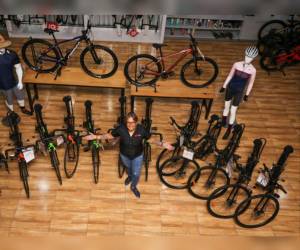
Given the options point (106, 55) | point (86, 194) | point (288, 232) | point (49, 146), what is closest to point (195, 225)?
point (288, 232)

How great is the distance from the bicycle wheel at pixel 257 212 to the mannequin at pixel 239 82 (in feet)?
5.09

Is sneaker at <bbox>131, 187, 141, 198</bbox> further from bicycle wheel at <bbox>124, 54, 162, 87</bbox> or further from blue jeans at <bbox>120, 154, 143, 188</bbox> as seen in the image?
bicycle wheel at <bbox>124, 54, 162, 87</bbox>

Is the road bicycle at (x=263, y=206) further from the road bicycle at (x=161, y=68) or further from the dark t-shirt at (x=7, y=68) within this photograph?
the dark t-shirt at (x=7, y=68)

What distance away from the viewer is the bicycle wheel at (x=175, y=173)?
529 cm

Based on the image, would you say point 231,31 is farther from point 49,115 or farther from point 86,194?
point 86,194

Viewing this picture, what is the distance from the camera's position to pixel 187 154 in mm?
4887

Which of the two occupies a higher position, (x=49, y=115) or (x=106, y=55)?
(x=106, y=55)

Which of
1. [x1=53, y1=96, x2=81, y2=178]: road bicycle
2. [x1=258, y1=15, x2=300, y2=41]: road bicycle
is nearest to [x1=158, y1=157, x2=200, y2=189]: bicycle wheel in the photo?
[x1=53, y1=96, x2=81, y2=178]: road bicycle

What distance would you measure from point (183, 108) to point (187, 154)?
209 centimetres

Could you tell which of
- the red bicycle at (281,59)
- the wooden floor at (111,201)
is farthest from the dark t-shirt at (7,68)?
the red bicycle at (281,59)

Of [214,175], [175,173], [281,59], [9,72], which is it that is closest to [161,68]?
[175,173]

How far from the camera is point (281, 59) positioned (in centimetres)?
782

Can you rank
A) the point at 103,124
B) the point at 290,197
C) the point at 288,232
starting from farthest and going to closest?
the point at 103,124 → the point at 290,197 → the point at 288,232

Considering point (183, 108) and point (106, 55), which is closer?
point (183, 108)
